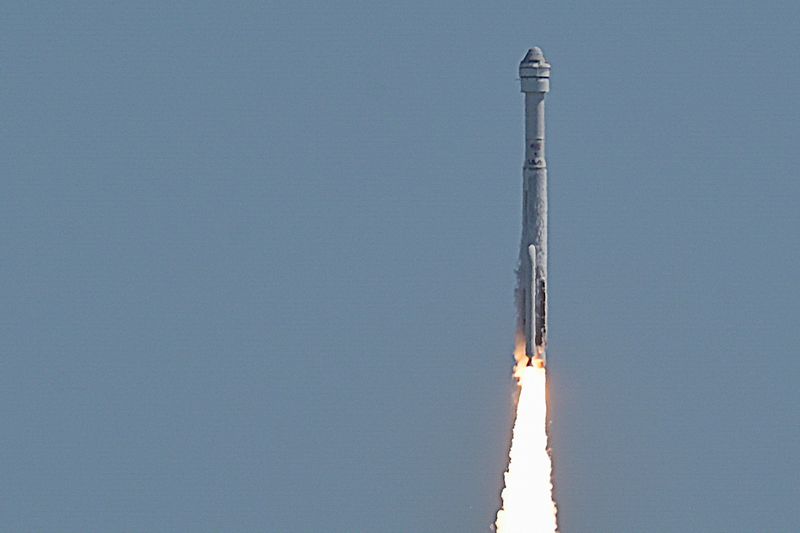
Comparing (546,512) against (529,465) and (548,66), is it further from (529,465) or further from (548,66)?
(548,66)

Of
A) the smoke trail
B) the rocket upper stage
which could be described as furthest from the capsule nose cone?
the smoke trail

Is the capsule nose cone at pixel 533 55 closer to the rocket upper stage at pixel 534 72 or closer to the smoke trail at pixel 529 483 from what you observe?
the rocket upper stage at pixel 534 72

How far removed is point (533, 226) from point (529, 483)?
7425mm

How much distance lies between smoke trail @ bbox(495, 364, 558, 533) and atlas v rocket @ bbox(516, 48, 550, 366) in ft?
8.12

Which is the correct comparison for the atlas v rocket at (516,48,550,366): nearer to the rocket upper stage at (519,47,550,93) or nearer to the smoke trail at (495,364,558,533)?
the rocket upper stage at (519,47,550,93)

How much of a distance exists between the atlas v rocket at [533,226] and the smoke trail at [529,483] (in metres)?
2.47

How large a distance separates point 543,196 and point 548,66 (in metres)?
3.59

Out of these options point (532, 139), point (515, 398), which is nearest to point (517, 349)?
point (515, 398)

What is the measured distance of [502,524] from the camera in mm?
69625

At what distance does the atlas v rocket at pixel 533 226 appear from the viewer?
66.9 meters

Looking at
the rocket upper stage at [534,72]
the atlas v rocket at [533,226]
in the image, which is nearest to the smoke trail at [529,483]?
the atlas v rocket at [533,226]

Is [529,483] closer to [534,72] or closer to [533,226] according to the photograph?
[533,226]

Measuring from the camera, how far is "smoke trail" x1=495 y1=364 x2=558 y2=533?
68.8 m

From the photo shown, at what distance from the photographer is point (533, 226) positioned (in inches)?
2630
